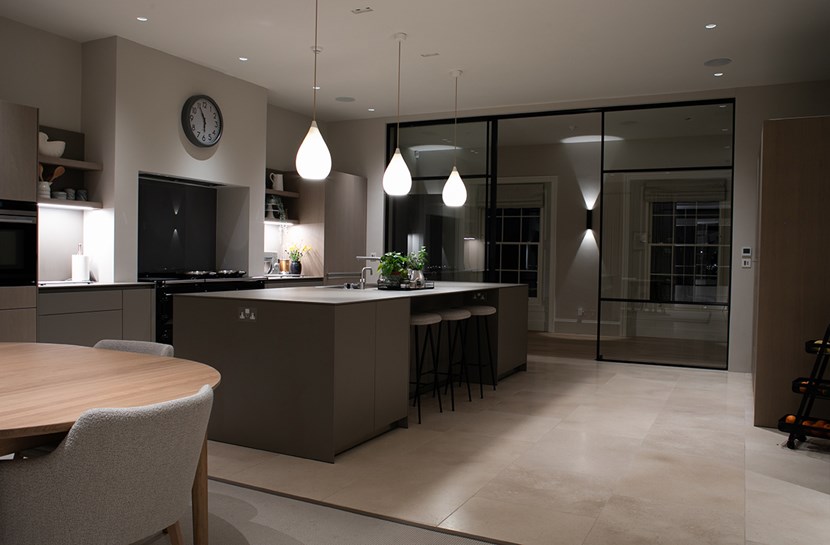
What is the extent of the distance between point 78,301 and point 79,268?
58cm

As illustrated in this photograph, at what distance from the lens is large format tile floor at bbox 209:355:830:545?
261 cm

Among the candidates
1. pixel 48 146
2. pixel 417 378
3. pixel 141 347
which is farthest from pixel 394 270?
pixel 48 146

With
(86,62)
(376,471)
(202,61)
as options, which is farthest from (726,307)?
(86,62)

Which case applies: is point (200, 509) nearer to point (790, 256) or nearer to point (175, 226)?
point (790, 256)

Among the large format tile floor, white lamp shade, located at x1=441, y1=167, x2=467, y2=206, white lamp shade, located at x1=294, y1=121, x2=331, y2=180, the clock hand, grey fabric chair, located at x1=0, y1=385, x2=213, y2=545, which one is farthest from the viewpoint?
the clock hand

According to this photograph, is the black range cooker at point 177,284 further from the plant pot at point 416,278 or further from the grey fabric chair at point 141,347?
the grey fabric chair at point 141,347

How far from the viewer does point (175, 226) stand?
614cm

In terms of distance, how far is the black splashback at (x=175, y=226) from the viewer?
5785 millimetres

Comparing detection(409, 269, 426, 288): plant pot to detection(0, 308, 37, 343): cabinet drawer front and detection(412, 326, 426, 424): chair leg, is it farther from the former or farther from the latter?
detection(0, 308, 37, 343): cabinet drawer front

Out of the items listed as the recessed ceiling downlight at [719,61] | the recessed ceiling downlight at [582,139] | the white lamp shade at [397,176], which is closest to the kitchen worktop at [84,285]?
the white lamp shade at [397,176]

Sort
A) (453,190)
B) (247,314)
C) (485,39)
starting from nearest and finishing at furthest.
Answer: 1. (247,314)
2. (485,39)
3. (453,190)

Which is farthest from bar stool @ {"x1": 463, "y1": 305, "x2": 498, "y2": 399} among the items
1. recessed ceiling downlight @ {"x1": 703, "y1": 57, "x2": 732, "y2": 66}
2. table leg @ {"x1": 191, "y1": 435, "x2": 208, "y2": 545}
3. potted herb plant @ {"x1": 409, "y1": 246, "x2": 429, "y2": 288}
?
table leg @ {"x1": 191, "y1": 435, "x2": 208, "y2": 545}

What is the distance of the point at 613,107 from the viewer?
6922mm

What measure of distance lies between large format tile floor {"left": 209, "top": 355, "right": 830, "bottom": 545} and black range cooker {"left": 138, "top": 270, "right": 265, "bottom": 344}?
2.15 metres
